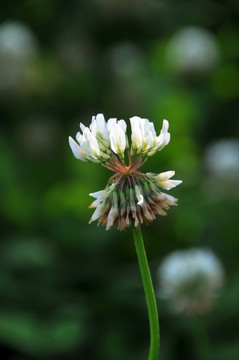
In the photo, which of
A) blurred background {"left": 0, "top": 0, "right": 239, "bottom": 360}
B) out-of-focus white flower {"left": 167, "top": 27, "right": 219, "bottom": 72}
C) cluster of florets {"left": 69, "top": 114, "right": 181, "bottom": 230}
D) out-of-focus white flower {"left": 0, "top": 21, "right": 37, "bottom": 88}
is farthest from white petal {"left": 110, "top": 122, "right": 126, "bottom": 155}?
out-of-focus white flower {"left": 167, "top": 27, "right": 219, "bottom": 72}

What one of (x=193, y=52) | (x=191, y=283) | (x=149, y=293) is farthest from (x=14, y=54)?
(x=149, y=293)

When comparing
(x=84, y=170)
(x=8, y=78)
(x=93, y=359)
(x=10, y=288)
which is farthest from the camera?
(x=8, y=78)

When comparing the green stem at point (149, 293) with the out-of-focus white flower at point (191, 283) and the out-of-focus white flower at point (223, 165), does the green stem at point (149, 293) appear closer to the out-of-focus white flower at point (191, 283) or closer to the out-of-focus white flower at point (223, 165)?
the out-of-focus white flower at point (191, 283)

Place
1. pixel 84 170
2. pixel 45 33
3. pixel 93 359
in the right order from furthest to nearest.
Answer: pixel 45 33 < pixel 84 170 < pixel 93 359

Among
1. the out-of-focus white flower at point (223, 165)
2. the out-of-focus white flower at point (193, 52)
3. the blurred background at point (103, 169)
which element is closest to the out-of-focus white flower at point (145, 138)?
the blurred background at point (103, 169)

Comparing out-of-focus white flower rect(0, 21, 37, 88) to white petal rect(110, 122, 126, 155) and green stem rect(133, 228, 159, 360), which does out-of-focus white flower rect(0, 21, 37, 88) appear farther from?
green stem rect(133, 228, 159, 360)

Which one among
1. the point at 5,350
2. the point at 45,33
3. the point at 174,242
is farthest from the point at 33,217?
the point at 45,33

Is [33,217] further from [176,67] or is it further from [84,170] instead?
[176,67]
